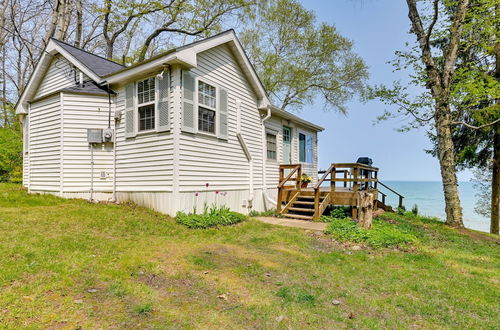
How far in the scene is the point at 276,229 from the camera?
7.28m

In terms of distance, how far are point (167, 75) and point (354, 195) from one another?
6391 millimetres

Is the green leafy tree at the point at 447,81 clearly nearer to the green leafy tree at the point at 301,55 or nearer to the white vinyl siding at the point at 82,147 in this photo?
the green leafy tree at the point at 301,55

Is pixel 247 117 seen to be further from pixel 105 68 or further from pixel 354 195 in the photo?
pixel 105 68

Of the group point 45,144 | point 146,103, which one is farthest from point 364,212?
point 45,144

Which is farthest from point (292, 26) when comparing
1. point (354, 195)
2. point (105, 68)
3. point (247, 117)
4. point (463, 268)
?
point (463, 268)

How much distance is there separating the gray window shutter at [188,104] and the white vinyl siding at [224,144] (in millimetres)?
219

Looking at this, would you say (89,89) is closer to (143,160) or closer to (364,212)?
(143,160)

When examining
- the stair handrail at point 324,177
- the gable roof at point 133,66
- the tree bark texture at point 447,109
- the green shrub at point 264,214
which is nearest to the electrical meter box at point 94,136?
the gable roof at point 133,66

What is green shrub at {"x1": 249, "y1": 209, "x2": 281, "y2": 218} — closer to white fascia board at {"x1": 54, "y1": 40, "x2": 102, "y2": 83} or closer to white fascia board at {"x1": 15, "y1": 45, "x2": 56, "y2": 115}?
white fascia board at {"x1": 54, "y1": 40, "x2": 102, "y2": 83}

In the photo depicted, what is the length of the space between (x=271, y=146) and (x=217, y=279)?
8334mm

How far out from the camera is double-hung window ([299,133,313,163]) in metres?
13.9

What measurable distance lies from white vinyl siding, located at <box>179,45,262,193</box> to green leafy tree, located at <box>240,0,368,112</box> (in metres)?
11.8

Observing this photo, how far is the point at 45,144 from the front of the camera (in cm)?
883

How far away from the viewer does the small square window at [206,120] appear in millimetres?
7953
